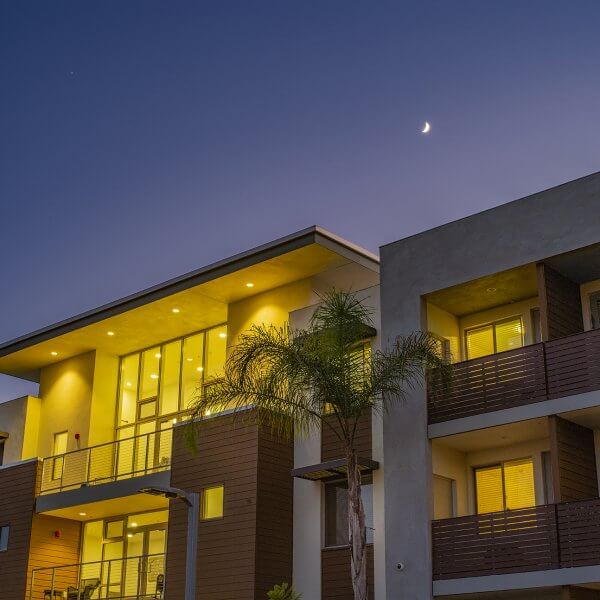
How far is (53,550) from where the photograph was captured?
100 feet

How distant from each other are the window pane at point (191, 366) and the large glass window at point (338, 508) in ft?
24.3

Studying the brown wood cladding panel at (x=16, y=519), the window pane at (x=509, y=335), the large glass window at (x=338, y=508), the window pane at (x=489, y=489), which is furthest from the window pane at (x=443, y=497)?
the brown wood cladding panel at (x=16, y=519)

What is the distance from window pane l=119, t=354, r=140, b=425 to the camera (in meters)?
33.7

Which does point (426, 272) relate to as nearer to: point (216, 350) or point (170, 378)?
point (216, 350)

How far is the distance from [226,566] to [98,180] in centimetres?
1772

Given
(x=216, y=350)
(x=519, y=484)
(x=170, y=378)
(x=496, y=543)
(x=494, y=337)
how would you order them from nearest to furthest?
(x=496, y=543)
(x=519, y=484)
(x=494, y=337)
(x=216, y=350)
(x=170, y=378)

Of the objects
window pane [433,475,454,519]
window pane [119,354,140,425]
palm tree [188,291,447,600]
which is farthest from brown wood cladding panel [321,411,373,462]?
window pane [119,354,140,425]

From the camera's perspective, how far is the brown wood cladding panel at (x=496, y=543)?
66.9ft

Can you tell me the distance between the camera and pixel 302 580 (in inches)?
974

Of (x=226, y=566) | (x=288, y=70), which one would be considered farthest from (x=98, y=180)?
(x=226, y=566)

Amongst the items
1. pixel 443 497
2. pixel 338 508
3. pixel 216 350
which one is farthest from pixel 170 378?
pixel 443 497

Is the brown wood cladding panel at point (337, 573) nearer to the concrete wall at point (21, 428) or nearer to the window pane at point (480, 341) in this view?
the window pane at point (480, 341)

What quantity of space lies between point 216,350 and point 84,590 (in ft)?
25.4

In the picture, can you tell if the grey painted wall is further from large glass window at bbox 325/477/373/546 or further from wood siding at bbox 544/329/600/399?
wood siding at bbox 544/329/600/399
